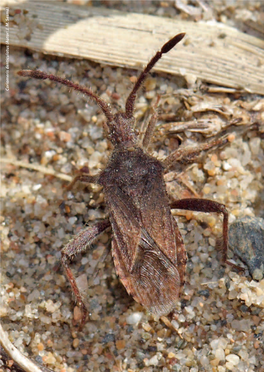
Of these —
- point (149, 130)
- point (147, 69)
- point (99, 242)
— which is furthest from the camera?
point (149, 130)

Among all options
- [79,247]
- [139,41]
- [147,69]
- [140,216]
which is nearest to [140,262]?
[140,216]

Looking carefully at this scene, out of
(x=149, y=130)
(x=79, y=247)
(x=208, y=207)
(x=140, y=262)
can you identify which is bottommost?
(x=79, y=247)

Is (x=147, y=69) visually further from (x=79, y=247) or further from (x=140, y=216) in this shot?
(x=79, y=247)

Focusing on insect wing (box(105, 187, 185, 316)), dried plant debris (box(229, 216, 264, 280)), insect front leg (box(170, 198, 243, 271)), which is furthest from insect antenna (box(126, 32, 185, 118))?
dried plant debris (box(229, 216, 264, 280))

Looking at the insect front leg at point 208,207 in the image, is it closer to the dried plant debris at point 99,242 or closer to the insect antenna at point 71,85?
the dried plant debris at point 99,242

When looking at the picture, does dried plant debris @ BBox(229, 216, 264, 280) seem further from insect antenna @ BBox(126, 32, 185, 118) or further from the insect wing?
insect antenna @ BBox(126, 32, 185, 118)
